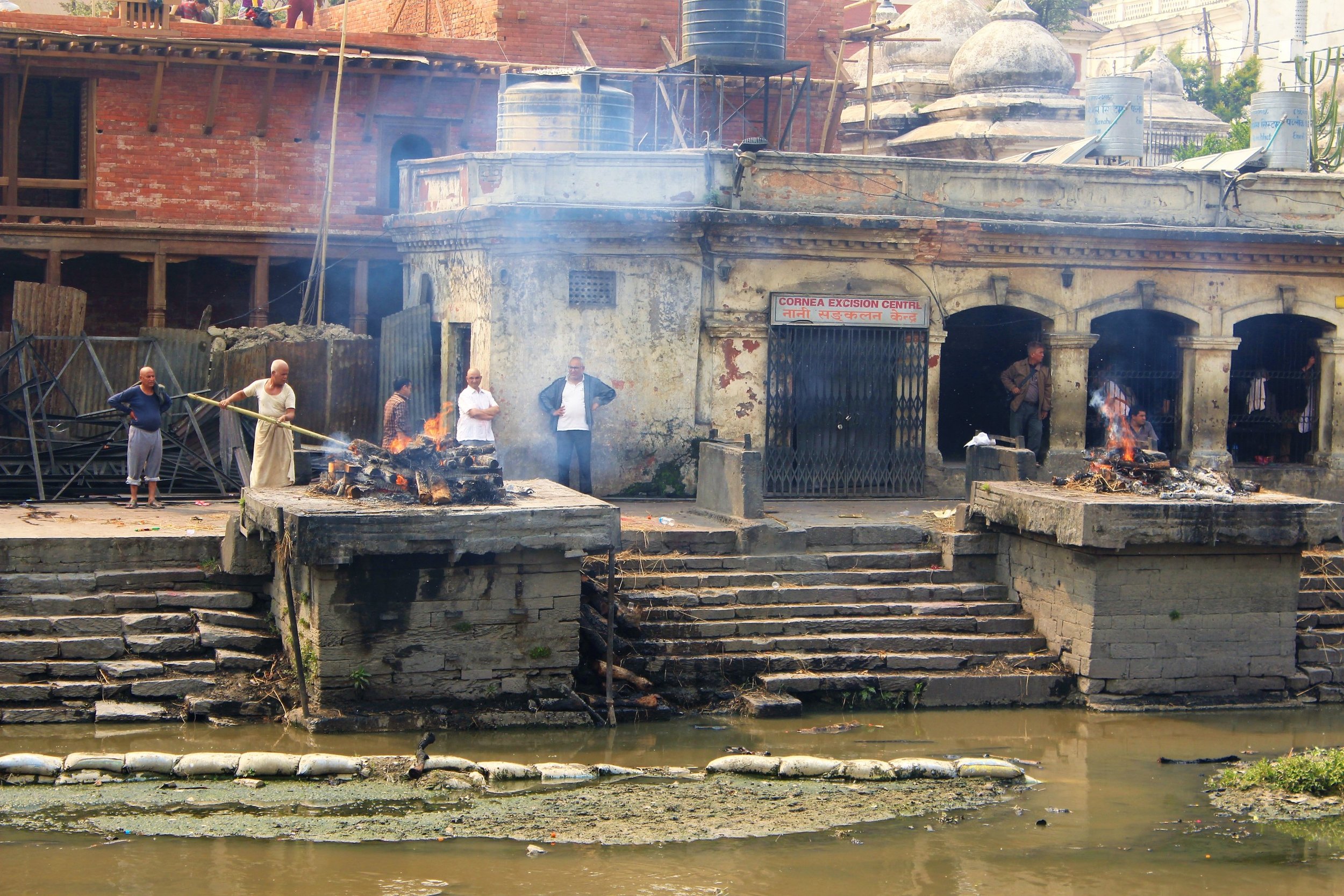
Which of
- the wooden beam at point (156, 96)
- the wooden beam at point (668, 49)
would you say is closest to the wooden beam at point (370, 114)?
the wooden beam at point (156, 96)

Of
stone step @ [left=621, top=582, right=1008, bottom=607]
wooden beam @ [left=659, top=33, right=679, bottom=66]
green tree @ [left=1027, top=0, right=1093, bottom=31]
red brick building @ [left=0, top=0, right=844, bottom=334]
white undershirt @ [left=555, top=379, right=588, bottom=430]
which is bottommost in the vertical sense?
stone step @ [left=621, top=582, right=1008, bottom=607]

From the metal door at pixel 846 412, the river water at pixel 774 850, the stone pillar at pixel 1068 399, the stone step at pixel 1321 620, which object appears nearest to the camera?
the river water at pixel 774 850

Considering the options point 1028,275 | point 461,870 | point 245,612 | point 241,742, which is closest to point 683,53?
point 1028,275

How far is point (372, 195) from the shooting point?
21.2 m

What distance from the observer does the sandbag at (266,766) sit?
10.3 m

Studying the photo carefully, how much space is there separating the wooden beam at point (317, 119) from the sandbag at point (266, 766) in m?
12.3

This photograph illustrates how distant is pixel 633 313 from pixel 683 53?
5.72 metres

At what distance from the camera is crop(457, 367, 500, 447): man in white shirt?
15.4m

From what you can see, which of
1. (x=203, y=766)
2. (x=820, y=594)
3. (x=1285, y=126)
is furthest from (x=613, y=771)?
(x=1285, y=126)

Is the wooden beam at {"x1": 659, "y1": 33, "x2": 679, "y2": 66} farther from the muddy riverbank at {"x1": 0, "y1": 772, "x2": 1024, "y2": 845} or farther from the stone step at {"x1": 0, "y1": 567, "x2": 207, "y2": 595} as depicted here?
the muddy riverbank at {"x1": 0, "y1": 772, "x2": 1024, "y2": 845}

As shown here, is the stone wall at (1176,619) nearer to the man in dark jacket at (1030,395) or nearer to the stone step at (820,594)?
the stone step at (820,594)

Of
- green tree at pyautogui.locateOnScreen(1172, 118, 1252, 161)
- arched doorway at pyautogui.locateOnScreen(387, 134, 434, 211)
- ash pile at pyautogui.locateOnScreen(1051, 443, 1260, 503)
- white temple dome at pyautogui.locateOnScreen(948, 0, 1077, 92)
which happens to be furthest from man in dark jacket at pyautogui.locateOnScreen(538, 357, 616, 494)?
green tree at pyautogui.locateOnScreen(1172, 118, 1252, 161)

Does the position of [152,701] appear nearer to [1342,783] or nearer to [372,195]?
[1342,783]

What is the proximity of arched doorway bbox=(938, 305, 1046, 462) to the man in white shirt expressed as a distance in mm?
6929
